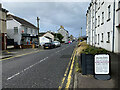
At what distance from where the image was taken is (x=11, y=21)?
98.4ft

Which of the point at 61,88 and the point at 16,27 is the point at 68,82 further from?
the point at 16,27

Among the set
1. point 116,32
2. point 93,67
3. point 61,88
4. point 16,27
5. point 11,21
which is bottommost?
point 61,88

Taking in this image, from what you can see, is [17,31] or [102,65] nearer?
[102,65]

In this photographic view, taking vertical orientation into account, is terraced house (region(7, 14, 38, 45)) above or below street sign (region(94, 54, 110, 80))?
above

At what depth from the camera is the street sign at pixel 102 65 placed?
4465 millimetres

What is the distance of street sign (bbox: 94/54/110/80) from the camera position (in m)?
4.46

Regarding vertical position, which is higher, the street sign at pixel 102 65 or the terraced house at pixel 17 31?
the terraced house at pixel 17 31

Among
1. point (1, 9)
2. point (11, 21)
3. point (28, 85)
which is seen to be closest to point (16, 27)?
point (11, 21)

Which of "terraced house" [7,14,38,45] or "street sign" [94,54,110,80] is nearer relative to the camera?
"street sign" [94,54,110,80]

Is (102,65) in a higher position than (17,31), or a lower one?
lower

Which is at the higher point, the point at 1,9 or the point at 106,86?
the point at 1,9

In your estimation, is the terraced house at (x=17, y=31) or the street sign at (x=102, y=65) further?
the terraced house at (x=17, y=31)

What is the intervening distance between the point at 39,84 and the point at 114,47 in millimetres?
10343

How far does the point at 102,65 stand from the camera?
451cm
